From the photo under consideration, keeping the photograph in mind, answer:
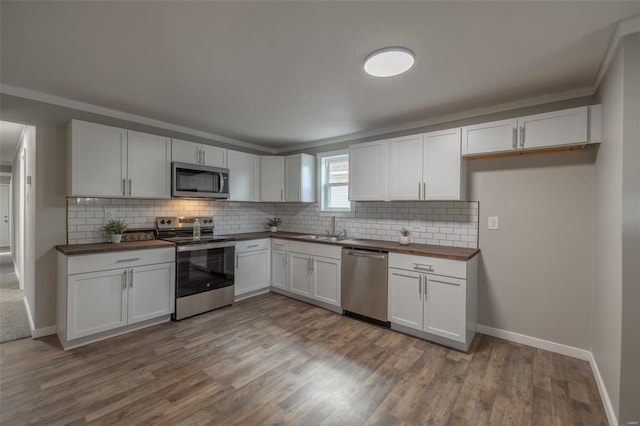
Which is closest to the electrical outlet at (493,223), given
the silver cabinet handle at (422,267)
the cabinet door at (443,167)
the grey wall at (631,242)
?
the cabinet door at (443,167)

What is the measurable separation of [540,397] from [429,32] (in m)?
2.61

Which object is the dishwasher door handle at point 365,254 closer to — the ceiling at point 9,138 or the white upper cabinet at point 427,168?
the white upper cabinet at point 427,168

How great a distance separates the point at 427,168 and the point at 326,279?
1829mm

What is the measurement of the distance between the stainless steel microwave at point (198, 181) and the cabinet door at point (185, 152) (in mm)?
106

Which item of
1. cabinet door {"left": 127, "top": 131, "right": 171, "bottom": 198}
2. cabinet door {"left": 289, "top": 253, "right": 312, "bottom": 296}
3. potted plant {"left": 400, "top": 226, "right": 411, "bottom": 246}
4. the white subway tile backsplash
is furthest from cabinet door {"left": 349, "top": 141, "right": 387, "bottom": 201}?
cabinet door {"left": 127, "top": 131, "right": 171, "bottom": 198}

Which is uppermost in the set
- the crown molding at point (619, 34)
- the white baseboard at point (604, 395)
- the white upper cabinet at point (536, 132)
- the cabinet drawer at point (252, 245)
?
the crown molding at point (619, 34)

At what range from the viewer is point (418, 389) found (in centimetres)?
211

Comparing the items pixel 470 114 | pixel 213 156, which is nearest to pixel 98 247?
pixel 213 156

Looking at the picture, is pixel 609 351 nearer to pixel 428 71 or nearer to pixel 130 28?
pixel 428 71

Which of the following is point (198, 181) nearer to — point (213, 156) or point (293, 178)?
point (213, 156)

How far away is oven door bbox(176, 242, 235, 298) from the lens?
131 inches

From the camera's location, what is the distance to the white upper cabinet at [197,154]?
3.58 metres

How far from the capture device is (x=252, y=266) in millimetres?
4137

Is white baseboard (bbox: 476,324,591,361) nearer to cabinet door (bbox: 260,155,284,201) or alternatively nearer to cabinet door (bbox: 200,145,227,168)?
cabinet door (bbox: 260,155,284,201)
